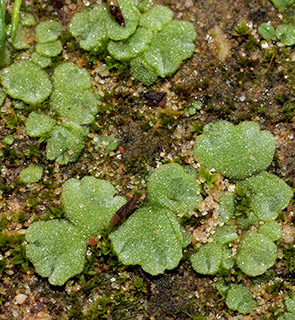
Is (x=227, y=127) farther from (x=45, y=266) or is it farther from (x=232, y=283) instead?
(x=45, y=266)

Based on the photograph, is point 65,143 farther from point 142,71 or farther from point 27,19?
point 27,19

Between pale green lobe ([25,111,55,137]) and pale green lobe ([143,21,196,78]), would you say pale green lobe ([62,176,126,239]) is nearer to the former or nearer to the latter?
pale green lobe ([25,111,55,137])

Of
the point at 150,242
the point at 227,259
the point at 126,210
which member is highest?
the point at 126,210

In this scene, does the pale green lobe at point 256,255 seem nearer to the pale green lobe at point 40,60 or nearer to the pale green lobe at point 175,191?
the pale green lobe at point 175,191

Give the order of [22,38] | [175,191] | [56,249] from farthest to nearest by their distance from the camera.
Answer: [22,38]
[175,191]
[56,249]

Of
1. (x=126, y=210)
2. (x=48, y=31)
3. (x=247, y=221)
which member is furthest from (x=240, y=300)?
(x=48, y=31)

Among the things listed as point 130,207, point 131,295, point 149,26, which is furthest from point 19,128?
point 131,295

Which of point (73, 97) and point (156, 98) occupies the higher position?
point (73, 97)
